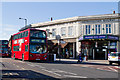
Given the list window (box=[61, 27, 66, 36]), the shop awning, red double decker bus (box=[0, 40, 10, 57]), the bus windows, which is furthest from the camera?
window (box=[61, 27, 66, 36])

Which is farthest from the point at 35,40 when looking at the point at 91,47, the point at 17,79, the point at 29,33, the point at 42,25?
the point at 42,25

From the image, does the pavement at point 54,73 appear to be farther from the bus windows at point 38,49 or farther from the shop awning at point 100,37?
the shop awning at point 100,37

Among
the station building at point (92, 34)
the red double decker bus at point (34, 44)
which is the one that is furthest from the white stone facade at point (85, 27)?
the red double decker bus at point (34, 44)

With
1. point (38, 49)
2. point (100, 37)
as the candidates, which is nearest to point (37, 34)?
point (38, 49)

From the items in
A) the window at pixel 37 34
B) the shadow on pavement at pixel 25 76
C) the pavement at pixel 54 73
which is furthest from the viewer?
the window at pixel 37 34

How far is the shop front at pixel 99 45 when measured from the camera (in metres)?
38.4

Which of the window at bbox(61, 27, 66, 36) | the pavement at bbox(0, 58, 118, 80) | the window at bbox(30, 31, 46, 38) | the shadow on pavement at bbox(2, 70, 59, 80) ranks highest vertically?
the window at bbox(61, 27, 66, 36)

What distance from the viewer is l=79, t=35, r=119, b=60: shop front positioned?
38375 millimetres

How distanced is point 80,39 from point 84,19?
176 inches

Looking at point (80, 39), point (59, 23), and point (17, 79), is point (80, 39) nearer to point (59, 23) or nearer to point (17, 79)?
point (59, 23)

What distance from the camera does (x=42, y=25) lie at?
5169cm

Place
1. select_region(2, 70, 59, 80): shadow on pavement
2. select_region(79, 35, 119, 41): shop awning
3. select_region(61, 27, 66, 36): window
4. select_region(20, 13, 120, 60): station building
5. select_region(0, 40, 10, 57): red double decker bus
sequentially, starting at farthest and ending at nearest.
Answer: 1. select_region(61, 27, 66, 36): window
2. select_region(0, 40, 10, 57): red double decker bus
3. select_region(20, 13, 120, 60): station building
4. select_region(79, 35, 119, 41): shop awning
5. select_region(2, 70, 59, 80): shadow on pavement

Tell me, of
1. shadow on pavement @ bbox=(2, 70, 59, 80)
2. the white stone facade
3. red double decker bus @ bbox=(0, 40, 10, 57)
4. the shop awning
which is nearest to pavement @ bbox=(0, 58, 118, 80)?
shadow on pavement @ bbox=(2, 70, 59, 80)

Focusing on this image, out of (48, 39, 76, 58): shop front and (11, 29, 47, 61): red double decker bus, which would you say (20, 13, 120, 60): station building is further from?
(11, 29, 47, 61): red double decker bus
